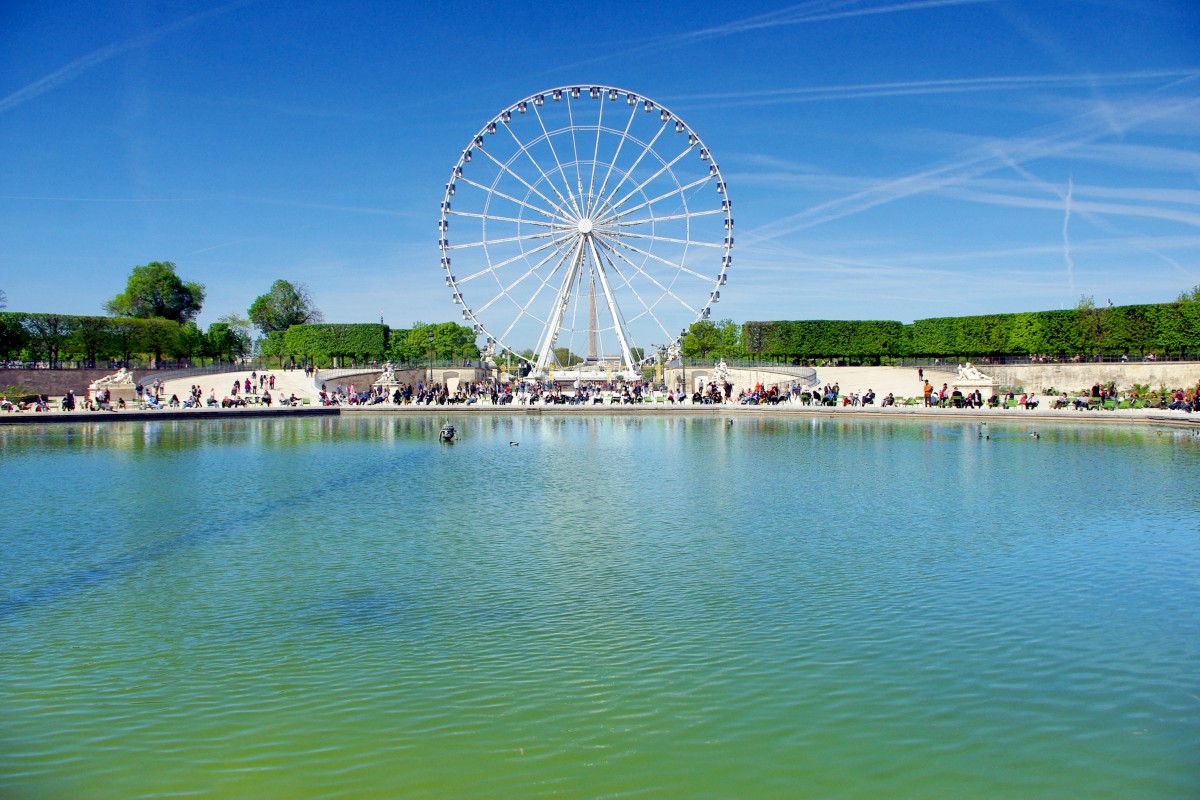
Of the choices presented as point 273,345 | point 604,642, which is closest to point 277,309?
point 273,345

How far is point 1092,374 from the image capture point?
134 feet

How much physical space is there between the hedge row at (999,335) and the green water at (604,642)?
32.6 metres

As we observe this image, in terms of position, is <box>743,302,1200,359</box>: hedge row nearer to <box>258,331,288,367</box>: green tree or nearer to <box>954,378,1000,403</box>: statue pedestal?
<box>954,378,1000,403</box>: statue pedestal

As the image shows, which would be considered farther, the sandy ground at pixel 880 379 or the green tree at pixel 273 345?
the green tree at pixel 273 345

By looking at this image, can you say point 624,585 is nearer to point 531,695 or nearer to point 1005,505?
point 531,695

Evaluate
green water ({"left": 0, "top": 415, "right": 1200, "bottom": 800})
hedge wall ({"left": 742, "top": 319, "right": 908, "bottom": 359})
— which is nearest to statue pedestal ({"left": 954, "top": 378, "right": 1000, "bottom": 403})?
hedge wall ({"left": 742, "top": 319, "right": 908, "bottom": 359})

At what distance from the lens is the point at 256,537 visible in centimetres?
1045

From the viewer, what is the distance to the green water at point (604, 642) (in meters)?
4.79

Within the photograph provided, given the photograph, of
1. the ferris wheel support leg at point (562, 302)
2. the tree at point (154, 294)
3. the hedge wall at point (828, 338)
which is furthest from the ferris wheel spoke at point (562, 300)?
the tree at point (154, 294)

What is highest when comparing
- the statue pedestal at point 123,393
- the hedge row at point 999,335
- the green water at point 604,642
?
the hedge row at point 999,335

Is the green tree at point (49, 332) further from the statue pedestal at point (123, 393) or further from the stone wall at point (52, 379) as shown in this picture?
the statue pedestal at point (123, 393)

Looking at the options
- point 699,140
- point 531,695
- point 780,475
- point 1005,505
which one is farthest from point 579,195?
point 531,695

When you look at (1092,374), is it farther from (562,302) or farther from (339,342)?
(339,342)

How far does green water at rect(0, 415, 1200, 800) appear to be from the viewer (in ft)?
15.7
